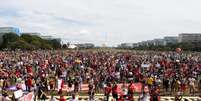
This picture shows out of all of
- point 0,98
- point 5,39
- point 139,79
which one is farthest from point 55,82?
point 5,39

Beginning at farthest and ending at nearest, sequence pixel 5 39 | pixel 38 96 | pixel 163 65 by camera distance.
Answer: pixel 5 39, pixel 163 65, pixel 38 96

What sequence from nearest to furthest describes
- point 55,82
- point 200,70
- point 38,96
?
1. point 38,96
2. point 55,82
3. point 200,70

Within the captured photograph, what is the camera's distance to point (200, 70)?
45938 mm

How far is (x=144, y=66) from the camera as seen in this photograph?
48.5 m

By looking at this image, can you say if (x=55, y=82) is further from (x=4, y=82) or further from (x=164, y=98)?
(x=164, y=98)

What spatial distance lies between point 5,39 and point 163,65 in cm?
13599

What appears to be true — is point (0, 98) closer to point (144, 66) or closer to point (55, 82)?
point (55, 82)

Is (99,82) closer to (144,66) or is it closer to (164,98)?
(164,98)

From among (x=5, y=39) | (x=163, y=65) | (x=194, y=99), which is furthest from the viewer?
(x=5, y=39)

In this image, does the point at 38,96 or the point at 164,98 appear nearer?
the point at 38,96

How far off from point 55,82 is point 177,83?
31.4 ft

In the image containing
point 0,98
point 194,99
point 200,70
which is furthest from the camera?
point 200,70

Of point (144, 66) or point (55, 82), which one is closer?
point (55, 82)

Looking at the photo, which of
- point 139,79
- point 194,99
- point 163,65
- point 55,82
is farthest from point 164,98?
point 163,65
